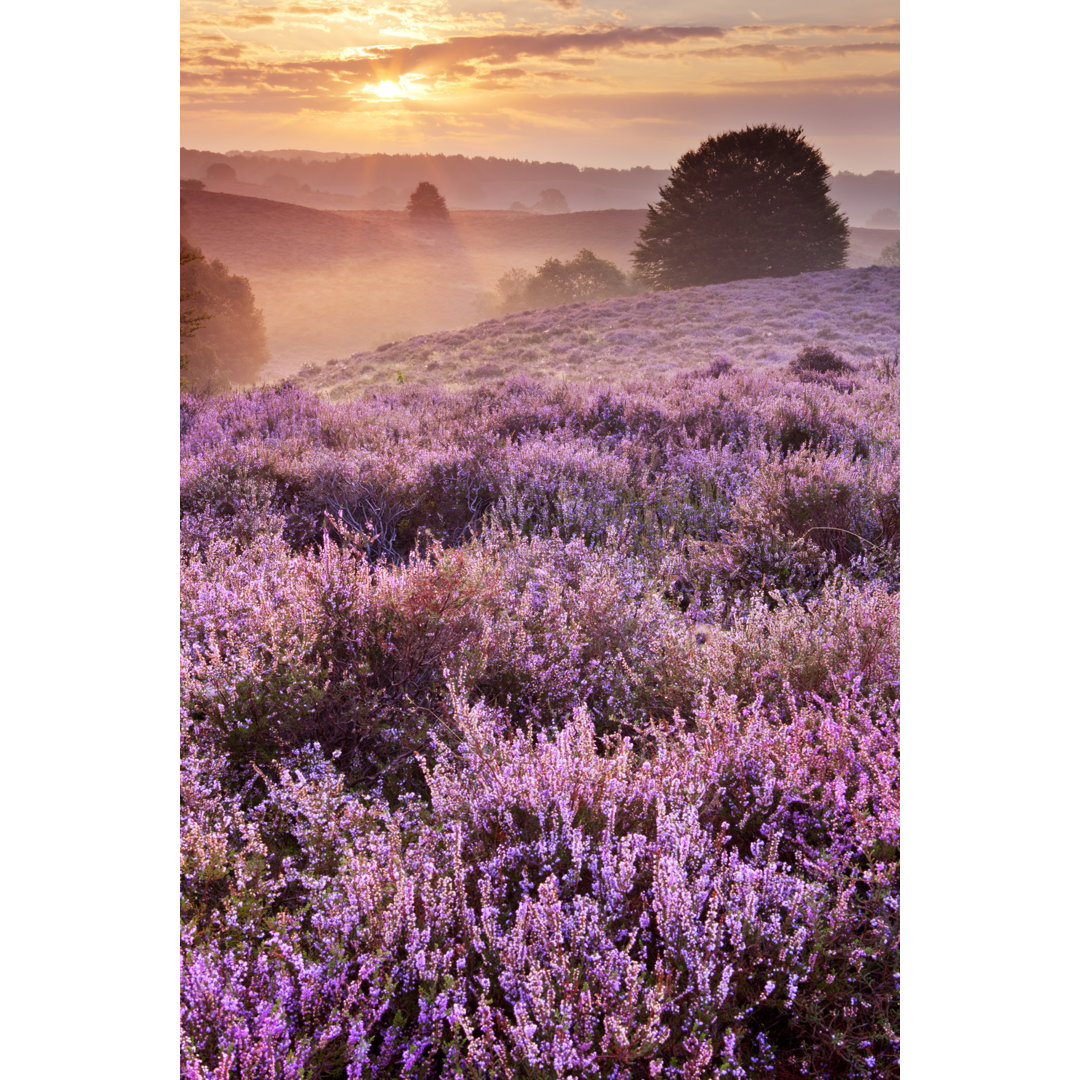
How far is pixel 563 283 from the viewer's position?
5.58 m

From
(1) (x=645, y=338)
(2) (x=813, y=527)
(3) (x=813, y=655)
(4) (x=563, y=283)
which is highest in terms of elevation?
(4) (x=563, y=283)

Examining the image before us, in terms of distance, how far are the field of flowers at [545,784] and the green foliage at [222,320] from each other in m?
1.01

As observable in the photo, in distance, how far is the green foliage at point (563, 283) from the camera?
5.17m

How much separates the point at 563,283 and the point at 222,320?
219 centimetres

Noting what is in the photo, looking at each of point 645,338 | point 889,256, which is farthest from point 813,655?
point 645,338

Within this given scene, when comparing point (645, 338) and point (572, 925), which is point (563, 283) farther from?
point (572, 925)

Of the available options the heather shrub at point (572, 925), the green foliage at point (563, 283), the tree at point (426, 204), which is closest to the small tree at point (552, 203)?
the tree at point (426, 204)

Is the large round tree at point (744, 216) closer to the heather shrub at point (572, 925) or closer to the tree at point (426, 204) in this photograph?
the tree at point (426, 204)
